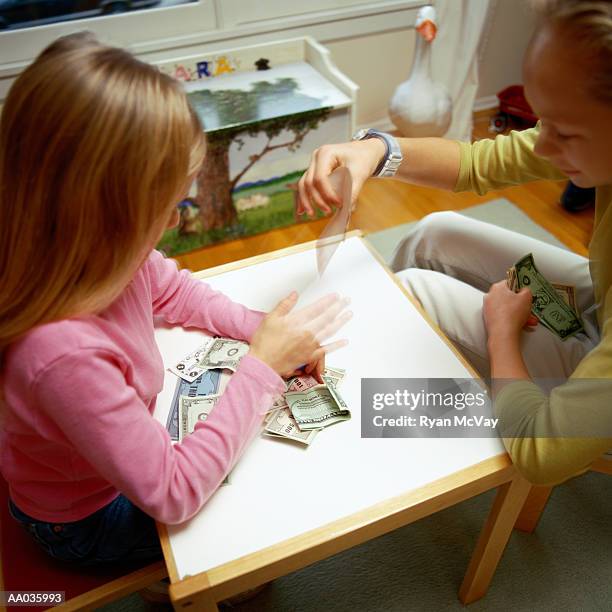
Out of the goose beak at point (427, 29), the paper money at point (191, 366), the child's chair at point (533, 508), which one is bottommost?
the child's chair at point (533, 508)

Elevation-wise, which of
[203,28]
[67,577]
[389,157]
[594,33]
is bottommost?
Result: [67,577]

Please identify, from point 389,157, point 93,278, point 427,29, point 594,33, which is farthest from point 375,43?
point 93,278

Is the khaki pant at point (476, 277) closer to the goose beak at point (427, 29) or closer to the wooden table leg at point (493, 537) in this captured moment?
the wooden table leg at point (493, 537)

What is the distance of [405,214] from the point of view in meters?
2.12

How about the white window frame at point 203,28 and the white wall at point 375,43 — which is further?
the white wall at point 375,43

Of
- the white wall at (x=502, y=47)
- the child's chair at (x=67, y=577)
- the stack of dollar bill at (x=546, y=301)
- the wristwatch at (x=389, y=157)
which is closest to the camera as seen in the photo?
the child's chair at (x=67, y=577)

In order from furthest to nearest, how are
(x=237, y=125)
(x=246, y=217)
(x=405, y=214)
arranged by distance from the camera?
1. (x=405, y=214)
2. (x=246, y=217)
3. (x=237, y=125)

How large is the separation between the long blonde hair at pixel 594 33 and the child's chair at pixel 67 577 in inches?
33.1

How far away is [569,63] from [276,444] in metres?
0.62

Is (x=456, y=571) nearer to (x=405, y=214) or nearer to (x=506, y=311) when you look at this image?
(x=506, y=311)

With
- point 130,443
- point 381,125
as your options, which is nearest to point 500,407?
point 130,443

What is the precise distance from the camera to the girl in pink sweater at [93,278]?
1.88 ft

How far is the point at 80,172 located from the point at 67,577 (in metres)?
0.57

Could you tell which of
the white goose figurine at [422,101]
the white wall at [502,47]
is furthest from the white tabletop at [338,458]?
the white wall at [502,47]
